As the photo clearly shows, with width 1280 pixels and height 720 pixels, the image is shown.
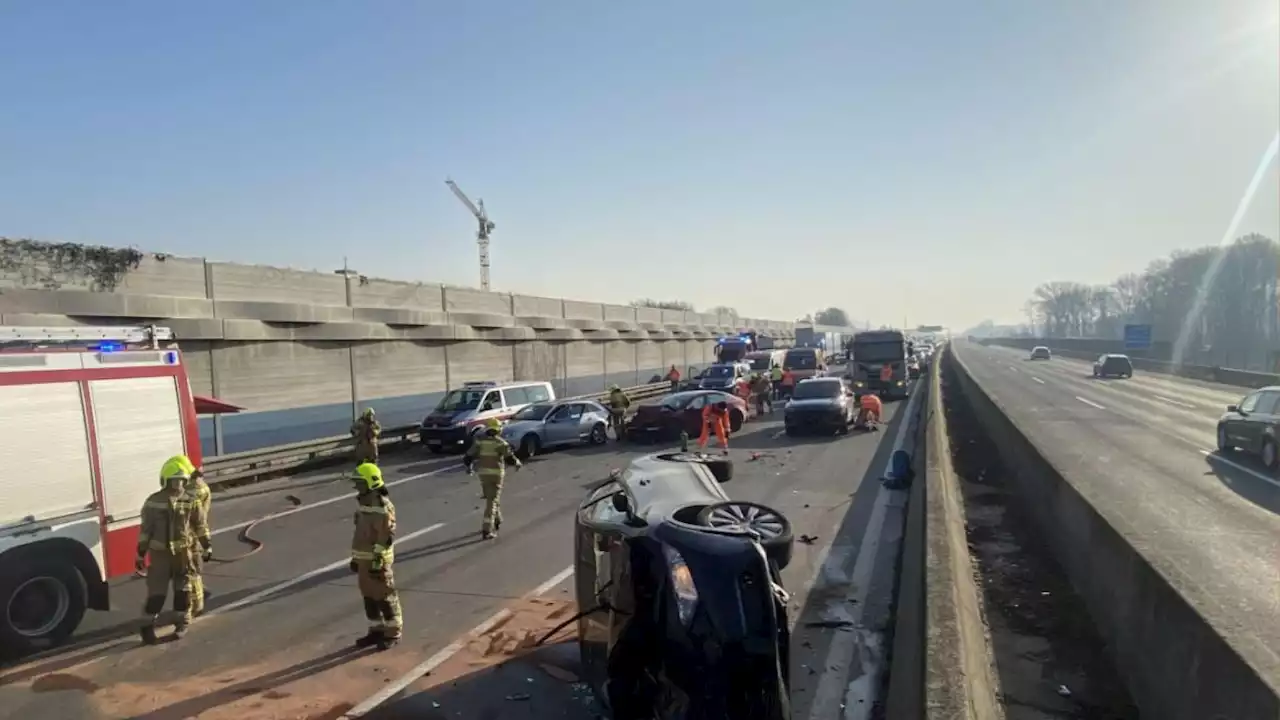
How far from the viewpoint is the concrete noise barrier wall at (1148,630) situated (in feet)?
12.7

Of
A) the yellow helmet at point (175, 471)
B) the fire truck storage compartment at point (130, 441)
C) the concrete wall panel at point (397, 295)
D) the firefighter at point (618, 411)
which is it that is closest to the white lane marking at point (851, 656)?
the yellow helmet at point (175, 471)

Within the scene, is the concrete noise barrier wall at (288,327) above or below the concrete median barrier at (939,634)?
above

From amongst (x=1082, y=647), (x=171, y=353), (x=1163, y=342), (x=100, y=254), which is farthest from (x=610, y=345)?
(x=1163, y=342)

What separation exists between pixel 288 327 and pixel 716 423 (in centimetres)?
1262

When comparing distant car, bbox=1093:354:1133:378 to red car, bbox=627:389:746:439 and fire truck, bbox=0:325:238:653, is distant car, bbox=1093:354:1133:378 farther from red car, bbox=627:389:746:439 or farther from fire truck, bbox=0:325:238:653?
fire truck, bbox=0:325:238:653

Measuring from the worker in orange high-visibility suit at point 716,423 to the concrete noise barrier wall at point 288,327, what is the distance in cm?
1053

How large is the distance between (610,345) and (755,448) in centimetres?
2771

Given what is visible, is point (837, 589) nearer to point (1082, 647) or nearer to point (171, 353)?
point (1082, 647)

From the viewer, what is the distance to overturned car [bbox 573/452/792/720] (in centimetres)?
417

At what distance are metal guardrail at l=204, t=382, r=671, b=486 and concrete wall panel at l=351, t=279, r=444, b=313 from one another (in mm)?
5332

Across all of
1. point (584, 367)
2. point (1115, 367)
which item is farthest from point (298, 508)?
point (1115, 367)

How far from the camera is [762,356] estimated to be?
46.3 meters

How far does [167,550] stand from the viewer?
301 inches

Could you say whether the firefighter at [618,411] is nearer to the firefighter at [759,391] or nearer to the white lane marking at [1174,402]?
the firefighter at [759,391]
